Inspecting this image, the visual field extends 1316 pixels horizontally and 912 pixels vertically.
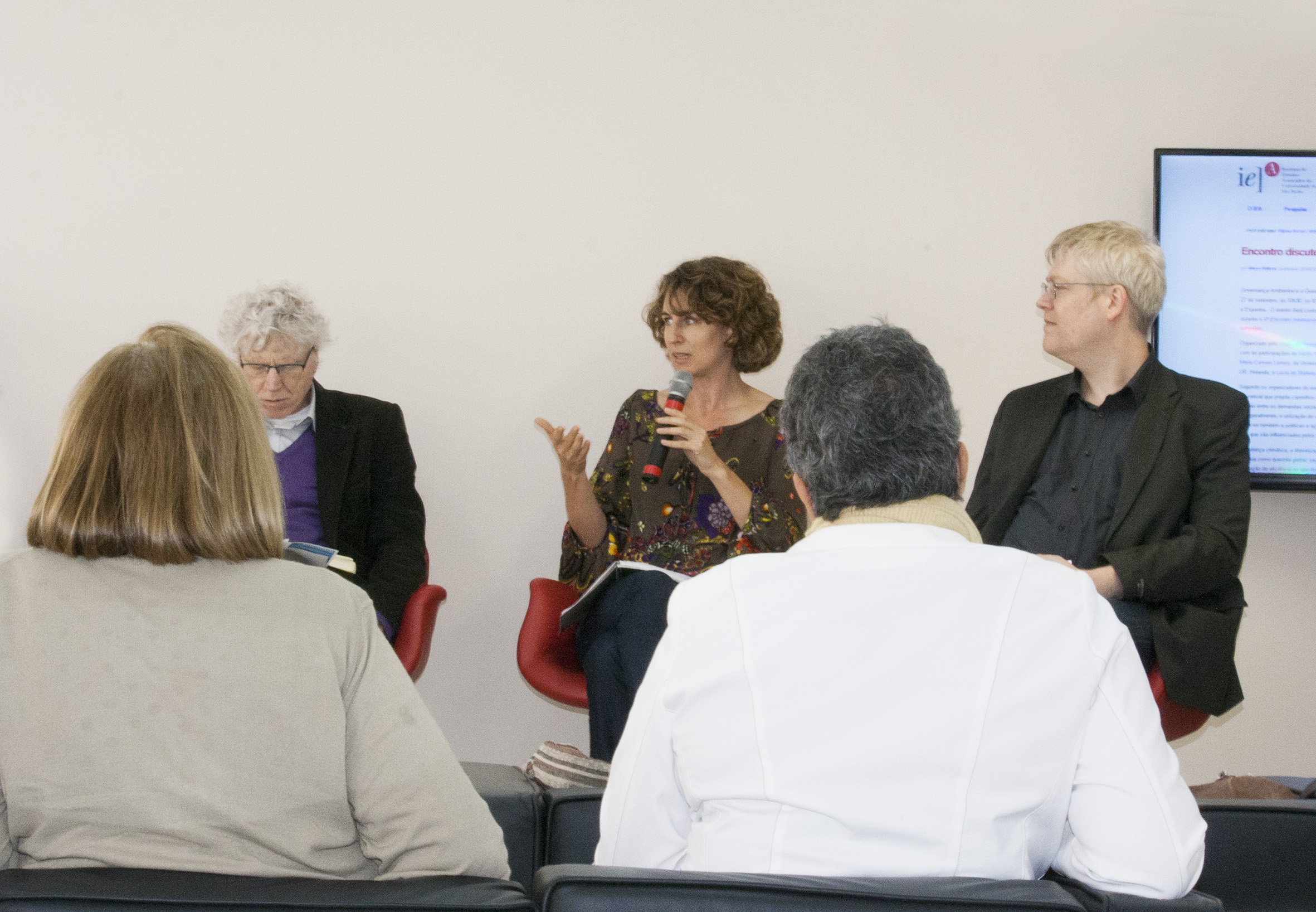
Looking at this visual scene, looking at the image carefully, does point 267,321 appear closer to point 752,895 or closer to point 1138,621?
point 1138,621

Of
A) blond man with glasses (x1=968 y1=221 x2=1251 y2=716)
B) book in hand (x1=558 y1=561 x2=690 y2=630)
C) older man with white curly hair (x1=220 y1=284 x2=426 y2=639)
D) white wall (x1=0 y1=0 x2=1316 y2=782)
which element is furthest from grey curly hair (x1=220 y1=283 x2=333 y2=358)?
blond man with glasses (x1=968 y1=221 x2=1251 y2=716)

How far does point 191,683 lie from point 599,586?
1.71 m

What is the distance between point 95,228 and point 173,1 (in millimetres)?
736

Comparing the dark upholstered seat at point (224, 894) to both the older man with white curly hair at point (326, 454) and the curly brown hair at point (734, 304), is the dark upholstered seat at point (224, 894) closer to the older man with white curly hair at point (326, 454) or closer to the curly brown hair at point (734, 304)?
the older man with white curly hair at point (326, 454)

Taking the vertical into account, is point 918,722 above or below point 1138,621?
above

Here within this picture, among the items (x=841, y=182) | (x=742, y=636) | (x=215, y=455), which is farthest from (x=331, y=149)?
(x=742, y=636)

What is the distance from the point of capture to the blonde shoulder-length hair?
1248mm

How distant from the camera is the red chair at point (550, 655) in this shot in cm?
304

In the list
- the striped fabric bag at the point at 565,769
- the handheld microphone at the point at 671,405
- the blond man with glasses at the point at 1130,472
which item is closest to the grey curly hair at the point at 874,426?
the striped fabric bag at the point at 565,769

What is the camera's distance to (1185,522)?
279 cm

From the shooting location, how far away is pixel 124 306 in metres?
3.69

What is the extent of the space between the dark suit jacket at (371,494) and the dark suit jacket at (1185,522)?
152 centimetres

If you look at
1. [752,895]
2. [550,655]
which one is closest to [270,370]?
[550,655]

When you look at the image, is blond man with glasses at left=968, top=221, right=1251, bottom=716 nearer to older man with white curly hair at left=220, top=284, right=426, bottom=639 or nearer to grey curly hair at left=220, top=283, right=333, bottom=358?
older man with white curly hair at left=220, top=284, right=426, bottom=639
